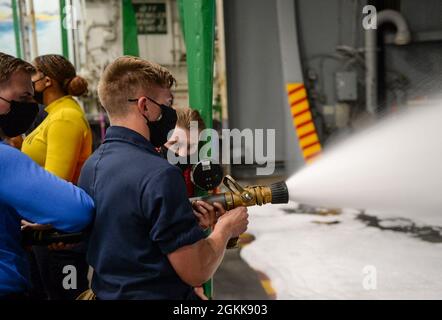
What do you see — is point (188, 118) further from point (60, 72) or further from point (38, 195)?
point (38, 195)

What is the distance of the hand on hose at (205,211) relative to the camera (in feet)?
5.16

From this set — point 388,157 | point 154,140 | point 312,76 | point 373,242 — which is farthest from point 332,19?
point 154,140

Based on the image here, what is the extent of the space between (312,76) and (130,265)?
7590 millimetres

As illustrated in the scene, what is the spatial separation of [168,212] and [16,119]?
31.2 inches

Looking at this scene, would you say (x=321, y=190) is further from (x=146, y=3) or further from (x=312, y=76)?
(x=146, y=3)

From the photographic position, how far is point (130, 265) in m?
1.34

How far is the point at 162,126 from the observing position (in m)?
1.52

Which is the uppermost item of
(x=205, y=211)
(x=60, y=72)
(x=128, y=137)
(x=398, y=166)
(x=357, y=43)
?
(x=357, y=43)

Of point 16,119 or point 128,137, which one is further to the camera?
point 16,119

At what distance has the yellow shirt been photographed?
7.26 ft

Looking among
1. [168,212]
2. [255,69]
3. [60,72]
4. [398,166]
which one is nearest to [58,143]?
[60,72]

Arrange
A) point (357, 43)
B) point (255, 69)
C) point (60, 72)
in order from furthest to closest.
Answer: point (255, 69), point (357, 43), point (60, 72)

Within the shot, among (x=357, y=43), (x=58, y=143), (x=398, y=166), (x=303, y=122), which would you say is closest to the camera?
(x=58, y=143)

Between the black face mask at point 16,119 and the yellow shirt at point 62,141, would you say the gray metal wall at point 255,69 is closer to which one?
the yellow shirt at point 62,141
